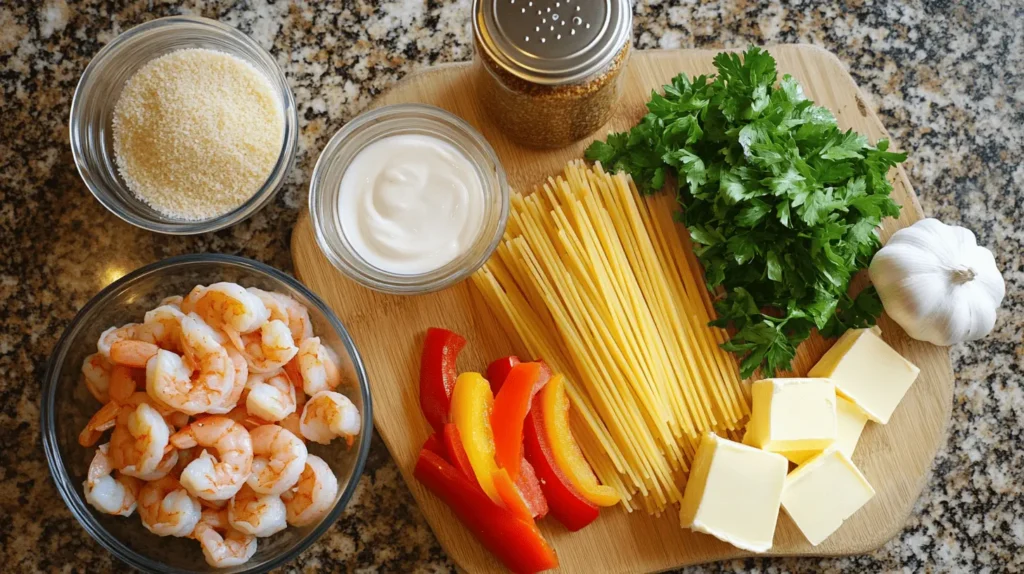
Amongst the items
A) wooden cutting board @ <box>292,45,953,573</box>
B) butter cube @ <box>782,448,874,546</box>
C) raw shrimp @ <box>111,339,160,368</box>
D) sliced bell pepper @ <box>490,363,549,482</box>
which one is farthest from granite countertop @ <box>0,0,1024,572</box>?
raw shrimp @ <box>111,339,160,368</box>

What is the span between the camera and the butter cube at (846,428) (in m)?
1.91

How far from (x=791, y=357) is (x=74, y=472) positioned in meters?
1.64

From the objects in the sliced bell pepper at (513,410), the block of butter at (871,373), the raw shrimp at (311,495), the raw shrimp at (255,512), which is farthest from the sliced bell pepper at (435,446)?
the block of butter at (871,373)

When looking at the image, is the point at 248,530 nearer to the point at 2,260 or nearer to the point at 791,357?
the point at 2,260

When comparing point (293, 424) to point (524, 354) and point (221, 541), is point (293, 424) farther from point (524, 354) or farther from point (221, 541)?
point (524, 354)

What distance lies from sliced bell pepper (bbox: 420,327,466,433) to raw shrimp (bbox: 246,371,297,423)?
0.31 m

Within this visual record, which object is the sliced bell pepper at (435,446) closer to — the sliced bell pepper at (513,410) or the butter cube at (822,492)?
the sliced bell pepper at (513,410)

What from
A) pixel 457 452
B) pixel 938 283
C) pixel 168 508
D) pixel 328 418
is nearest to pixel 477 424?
pixel 457 452

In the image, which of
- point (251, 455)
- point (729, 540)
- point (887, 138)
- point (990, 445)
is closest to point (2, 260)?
point (251, 455)

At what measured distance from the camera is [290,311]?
1765 millimetres

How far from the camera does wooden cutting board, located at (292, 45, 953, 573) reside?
1915 mm

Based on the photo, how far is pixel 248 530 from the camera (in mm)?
1645

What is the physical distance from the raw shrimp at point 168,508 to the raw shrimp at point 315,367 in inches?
12.7

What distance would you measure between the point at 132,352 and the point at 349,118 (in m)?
0.79
